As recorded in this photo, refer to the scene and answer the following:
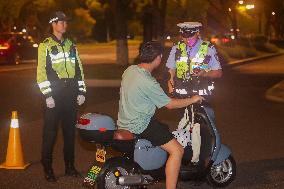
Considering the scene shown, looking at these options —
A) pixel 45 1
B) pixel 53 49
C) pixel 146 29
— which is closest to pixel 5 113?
pixel 53 49

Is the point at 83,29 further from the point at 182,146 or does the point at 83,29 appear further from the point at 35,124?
the point at 182,146

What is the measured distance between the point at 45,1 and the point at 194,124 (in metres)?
50.3

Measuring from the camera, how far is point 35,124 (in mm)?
11977

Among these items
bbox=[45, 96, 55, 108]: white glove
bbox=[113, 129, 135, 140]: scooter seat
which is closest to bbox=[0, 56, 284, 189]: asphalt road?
bbox=[45, 96, 55, 108]: white glove

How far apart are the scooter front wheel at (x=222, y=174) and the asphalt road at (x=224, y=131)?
13 cm

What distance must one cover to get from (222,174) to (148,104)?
5.00 ft

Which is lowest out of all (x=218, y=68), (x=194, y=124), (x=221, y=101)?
(x=221, y=101)

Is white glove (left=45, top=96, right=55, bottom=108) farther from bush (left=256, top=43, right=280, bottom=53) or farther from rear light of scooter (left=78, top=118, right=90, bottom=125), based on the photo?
bush (left=256, top=43, right=280, bottom=53)

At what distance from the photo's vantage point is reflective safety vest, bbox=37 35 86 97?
7.35m

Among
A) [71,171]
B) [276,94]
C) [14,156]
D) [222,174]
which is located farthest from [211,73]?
[276,94]

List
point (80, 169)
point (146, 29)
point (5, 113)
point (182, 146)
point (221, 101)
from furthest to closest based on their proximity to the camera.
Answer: point (146, 29)
point (221, 101)
point (5, 113)
point (80, 169)
point (182, 146)

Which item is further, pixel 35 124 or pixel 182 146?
pixel 35 124

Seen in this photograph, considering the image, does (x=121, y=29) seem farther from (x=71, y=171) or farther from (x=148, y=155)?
(x=148, y=155)

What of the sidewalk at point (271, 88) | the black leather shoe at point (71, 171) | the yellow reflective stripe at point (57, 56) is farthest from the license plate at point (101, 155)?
the sidewalk at point (271, 88)
